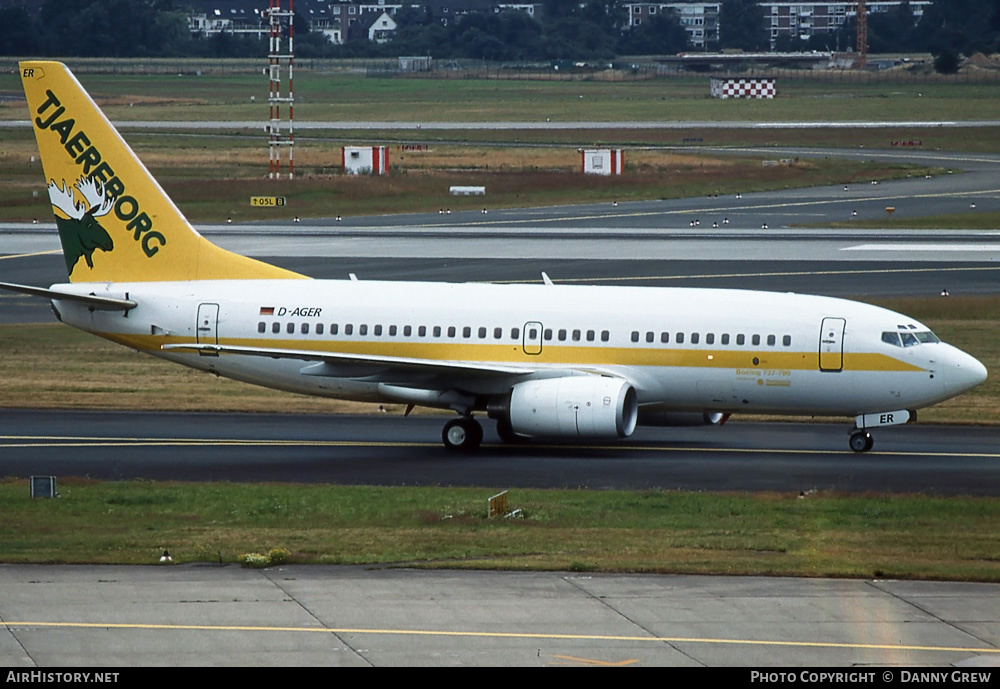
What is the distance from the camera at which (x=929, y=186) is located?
104500 mm

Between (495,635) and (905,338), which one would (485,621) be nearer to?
(495,635)

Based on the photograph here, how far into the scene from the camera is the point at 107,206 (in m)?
40.0

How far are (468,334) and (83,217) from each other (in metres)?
10.7

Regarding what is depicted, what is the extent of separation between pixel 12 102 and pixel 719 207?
383 feet

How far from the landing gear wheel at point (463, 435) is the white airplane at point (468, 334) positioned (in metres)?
0.05

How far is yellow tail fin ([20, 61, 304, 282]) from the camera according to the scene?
130ft

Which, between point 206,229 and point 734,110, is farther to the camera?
point 734,110

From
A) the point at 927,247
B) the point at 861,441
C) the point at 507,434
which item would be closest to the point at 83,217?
the point at 507,434

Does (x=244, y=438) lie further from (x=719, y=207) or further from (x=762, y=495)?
(x=719, y=207)

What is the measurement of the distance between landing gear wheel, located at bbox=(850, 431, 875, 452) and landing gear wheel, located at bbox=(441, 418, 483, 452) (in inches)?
349

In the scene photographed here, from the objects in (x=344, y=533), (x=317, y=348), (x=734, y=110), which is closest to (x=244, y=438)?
(x=317, y=348)

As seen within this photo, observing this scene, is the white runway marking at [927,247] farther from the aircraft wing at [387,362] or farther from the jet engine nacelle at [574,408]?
the aircraft wing at [387,362]

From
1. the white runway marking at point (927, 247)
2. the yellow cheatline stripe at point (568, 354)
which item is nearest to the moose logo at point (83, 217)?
the yellow cheatline stripe at point (568, 354)

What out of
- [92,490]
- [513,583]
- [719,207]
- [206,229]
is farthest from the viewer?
[719,207]
